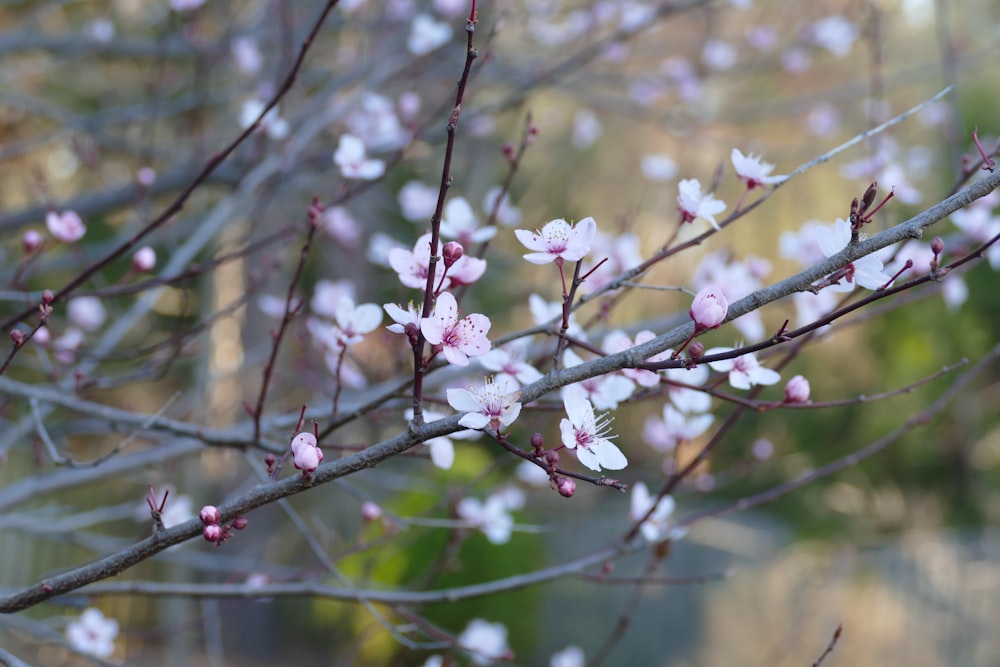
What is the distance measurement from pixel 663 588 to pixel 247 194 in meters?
4.86

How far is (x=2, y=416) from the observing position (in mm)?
2426

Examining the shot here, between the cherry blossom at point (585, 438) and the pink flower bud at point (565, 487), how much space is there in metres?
0.06

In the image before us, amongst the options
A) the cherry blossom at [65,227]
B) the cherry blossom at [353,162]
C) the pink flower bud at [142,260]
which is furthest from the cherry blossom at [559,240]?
the cherry blossom at [65,227]

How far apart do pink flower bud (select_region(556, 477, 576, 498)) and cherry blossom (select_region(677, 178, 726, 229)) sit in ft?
1.67

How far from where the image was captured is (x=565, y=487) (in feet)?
2.97

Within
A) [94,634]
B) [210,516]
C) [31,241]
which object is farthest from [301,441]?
[94,634]

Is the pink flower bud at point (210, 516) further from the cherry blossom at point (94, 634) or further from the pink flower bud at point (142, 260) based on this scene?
the cherry blossom at point (94, 634)

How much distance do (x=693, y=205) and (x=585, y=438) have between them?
43cm

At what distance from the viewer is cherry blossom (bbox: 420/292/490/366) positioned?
0.94m

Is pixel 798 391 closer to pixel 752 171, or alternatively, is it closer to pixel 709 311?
pixel 752 171

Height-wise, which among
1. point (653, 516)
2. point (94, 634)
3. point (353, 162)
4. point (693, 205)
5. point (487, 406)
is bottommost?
point (487, 406)

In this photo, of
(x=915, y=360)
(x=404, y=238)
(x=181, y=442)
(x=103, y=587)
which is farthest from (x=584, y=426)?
(x=404, y=238)

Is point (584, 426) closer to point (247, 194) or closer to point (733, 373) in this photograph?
point (733, 373)

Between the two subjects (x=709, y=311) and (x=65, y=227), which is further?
(x=65, y=227)
